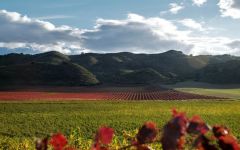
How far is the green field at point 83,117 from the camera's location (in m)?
34.5

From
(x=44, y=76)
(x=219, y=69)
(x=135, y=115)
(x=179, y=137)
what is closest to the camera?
(x=179, y=137)

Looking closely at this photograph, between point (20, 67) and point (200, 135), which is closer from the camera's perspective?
point (200, 135)

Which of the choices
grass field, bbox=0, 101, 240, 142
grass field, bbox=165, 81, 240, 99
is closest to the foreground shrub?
grass field, bbox=0, 101, 240, 142

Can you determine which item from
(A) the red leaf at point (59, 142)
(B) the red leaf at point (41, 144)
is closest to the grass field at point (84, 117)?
(A) the red leaf at point (59, 142)

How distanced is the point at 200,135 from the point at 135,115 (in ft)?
136

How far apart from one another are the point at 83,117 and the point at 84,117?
0.09 metres

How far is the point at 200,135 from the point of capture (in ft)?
4.99

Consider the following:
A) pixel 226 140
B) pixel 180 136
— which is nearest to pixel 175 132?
pixel 180 136

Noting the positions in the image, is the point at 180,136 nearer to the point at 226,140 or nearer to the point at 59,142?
the point at 226,140

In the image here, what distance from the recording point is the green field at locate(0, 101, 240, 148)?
34.5 m

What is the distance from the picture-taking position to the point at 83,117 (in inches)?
1602

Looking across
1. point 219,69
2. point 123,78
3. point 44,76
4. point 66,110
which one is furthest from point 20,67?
point 66,110

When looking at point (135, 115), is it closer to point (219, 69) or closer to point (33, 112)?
point (33, 112)

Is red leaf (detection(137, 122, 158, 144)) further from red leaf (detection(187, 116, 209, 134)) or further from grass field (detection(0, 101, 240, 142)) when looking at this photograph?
grass field (detection(0, 101, 240, 142))
